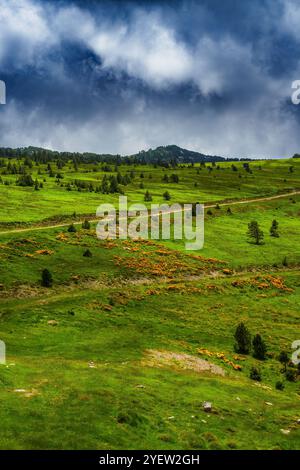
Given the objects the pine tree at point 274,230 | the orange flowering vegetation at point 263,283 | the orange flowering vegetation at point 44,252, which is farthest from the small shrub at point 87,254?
the pine tree at point 274,230

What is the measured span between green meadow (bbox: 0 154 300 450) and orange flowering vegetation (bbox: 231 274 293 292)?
1.14ft

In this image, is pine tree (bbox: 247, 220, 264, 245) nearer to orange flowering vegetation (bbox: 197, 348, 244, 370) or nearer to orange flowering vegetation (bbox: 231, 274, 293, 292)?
orange flowering vegetation (bbox: 231, 274, 293, 292)

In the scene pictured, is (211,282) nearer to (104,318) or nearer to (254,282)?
(254,282)

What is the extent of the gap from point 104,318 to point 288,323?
75.4ft

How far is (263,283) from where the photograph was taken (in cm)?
6875

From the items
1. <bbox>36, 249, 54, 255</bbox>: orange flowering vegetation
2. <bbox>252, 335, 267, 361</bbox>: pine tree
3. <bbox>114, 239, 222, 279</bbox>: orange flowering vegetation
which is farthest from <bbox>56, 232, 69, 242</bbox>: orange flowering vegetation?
<bbox>252, 335, 267, 361</bbox>: pine tree

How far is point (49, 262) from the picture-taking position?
213 feet

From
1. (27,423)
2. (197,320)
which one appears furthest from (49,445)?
(197,320)

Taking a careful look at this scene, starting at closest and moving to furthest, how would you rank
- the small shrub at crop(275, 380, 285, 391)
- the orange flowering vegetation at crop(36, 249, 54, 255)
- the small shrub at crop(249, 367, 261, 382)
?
the small shrub at crop(275, 380, 285, 391) → the small shrub at crop(249, 367, 261, 382) → the orange flowering vegetation at crop(36, 249, 54, 255)

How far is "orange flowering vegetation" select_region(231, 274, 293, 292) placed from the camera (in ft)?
221

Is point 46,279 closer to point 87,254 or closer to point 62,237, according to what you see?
point 87,254

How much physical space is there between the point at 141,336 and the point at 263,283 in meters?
33.0

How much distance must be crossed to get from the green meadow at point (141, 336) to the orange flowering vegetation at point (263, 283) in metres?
0.35

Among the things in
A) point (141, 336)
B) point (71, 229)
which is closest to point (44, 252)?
point (71, 229)
